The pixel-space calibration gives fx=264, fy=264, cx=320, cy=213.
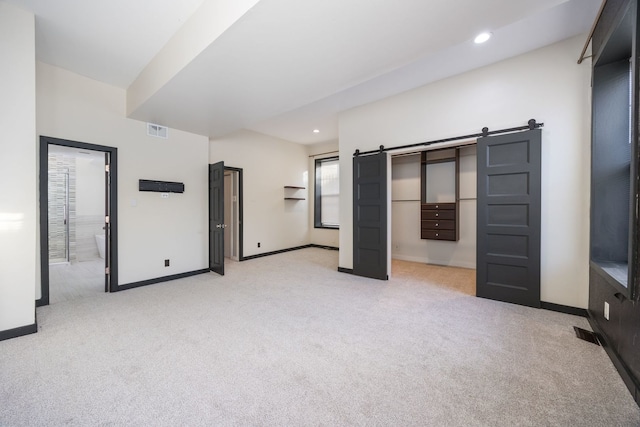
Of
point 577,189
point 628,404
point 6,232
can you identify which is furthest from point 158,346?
point 577,189

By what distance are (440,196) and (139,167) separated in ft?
17.8

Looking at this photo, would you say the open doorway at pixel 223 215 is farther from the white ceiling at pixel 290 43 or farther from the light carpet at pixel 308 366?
the light carpet at pixel 308 366

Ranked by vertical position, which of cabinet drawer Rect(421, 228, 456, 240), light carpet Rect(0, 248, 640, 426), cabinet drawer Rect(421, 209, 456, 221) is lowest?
light carpet Rect(0, 248, 640, 426)

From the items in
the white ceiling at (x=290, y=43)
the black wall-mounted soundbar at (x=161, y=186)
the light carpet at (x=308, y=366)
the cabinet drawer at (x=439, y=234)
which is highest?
the white ceiling at (x=290, y=43)

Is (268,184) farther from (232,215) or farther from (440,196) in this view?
(440,196)

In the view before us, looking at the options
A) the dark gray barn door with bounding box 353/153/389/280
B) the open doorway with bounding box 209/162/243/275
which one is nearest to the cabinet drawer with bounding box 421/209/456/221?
the dark gray barn door with bounding box 353/153/389/280

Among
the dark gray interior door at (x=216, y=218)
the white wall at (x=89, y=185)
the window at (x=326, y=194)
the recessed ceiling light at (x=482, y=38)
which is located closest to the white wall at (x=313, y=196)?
the window at (x=326, y=194)

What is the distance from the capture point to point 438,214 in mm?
5184

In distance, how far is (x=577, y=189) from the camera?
289 centimetres

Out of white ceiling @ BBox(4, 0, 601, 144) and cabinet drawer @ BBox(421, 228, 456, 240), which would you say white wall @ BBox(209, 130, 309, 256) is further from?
cabinet drawer @ BBox(421, 228, 456, 240)

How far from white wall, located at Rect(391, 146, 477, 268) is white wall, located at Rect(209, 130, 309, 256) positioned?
272 centimetres

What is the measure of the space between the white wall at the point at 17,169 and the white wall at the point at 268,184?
2902 mm

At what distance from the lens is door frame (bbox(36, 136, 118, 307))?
10.5 ft

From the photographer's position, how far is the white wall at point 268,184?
19.4 feet
